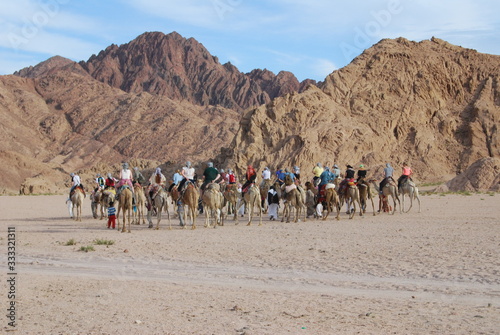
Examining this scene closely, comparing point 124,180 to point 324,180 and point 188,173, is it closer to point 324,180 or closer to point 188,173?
point 188,173

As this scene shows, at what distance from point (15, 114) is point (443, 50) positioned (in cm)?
8870

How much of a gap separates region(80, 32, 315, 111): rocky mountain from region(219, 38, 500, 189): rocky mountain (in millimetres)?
89181

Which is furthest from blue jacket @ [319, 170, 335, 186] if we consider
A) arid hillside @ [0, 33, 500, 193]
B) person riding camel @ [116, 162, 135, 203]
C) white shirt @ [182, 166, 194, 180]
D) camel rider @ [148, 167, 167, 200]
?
arid hillside @ [0, 33, 500, 193]

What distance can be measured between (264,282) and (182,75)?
493 feet

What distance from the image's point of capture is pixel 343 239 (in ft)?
56.3

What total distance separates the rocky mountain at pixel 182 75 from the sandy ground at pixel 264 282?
133 metres

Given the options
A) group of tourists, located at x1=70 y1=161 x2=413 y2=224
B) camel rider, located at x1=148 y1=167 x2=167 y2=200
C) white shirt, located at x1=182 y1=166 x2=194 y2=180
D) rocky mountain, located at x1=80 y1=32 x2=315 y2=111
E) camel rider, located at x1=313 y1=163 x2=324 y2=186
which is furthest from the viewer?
rocky mountain, located at x1=80 y1=32 x2=315 y2=111

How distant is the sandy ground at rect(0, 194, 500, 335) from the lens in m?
8.32

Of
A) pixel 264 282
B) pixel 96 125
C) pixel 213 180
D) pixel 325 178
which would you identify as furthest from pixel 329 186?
pixel 96 125

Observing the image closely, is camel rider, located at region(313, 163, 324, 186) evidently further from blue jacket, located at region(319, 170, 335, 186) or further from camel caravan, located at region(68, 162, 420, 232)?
blue jacket, located at region(319, 170, 335, 186)

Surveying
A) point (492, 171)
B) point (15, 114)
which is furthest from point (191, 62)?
point (492, 171)

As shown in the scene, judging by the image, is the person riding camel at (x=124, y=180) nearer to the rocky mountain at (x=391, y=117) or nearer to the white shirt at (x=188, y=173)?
the white shirt at (x=188, y=173)

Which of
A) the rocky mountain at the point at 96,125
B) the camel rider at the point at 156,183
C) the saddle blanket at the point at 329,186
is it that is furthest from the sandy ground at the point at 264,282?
the rocky mountain at the point at 96,125

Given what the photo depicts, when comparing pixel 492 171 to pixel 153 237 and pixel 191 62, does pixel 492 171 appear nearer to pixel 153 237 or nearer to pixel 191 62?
pixel 153 237
